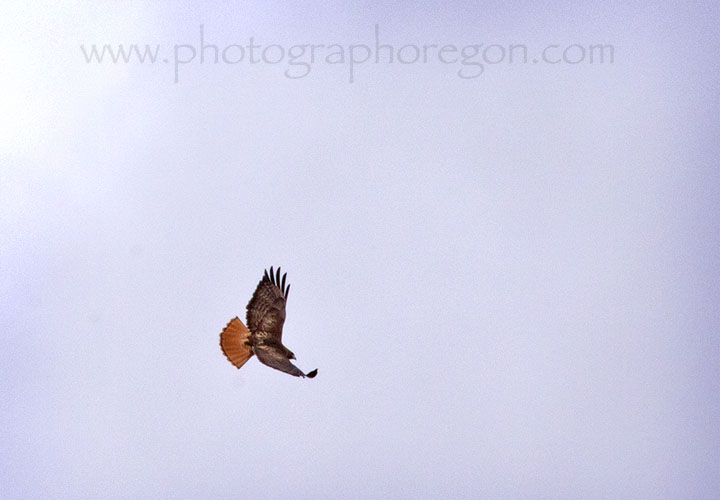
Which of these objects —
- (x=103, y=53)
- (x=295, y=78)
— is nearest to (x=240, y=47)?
(x=295, y=78)

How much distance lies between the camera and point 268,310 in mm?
5961

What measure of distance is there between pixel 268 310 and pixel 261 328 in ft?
0.55

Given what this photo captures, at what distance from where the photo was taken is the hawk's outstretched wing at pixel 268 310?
19.4 feet

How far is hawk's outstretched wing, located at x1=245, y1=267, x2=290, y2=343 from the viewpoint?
5902mm

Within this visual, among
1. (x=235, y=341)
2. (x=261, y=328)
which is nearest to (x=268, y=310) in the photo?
(x=261, y=328)

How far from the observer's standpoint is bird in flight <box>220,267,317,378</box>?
19.3ft

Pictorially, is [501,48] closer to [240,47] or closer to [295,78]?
[295,78]

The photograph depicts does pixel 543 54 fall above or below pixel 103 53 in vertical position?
above

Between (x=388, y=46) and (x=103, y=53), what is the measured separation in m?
3.53

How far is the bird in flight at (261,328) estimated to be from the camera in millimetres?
5887

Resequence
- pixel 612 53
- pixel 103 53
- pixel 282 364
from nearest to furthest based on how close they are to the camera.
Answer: pixel 282 364, pixel 103 53, pixel 612 53

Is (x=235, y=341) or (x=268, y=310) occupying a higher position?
(x=268, y=310)

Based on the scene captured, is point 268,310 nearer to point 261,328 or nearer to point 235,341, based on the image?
point 261,328

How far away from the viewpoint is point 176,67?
8.62 meters
